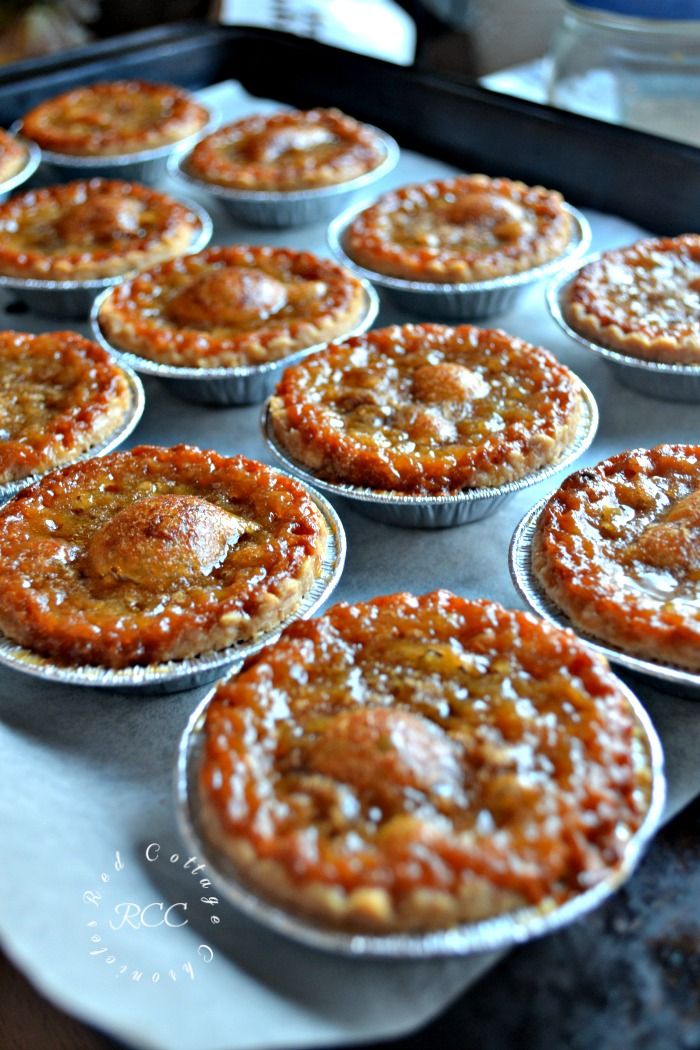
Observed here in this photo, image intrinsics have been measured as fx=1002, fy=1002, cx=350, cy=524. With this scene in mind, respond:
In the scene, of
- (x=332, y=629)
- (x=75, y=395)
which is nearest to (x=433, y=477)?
(x=332, y=629)

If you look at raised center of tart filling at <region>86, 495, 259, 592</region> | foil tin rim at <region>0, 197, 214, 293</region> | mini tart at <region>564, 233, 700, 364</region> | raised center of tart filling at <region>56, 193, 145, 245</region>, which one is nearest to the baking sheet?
raised center of tart filling at <region>86, 495, 259, 592</region>

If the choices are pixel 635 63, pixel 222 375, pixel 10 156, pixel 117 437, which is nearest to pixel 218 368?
pixel 222 375

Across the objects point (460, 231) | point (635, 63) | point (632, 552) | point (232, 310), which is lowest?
point (232, 310)

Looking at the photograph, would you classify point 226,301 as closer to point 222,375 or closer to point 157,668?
point 222,375

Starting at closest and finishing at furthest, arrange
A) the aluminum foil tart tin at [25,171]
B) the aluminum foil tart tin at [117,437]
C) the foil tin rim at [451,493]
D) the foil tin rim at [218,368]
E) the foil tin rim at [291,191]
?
the foil tin rim at [451,493]
the aluminum foil tart tin at [117,437]
the foil tin rim at [218,368]
the foil tin rim at [291,191]
the aluminum foil tart tin at [25,171]

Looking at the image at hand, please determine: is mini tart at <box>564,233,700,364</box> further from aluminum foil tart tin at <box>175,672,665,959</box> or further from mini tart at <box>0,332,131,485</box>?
aluminum foil tart tin at <box>175,672,665,959</box>

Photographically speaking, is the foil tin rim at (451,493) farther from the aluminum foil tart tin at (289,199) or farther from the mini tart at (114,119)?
the mini tart at (114,119)

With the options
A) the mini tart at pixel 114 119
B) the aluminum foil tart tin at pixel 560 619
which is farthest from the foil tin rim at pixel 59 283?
the aluminum foil tart tin at pixel 560 619
